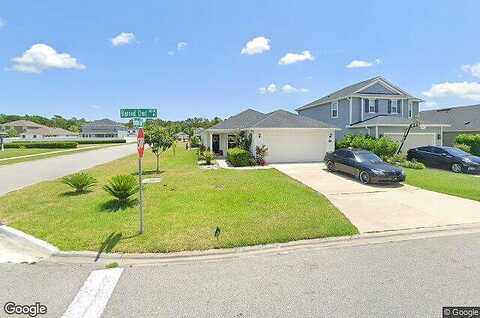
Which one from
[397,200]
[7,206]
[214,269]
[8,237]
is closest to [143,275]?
[214,269]

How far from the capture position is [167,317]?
351 centimetres

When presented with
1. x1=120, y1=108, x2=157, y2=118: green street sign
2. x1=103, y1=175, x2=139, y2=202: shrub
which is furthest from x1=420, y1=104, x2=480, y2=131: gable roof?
x1=120, y1=108, x2=157, y2=118: green street sign

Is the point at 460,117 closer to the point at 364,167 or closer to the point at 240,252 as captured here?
the point at 364,167

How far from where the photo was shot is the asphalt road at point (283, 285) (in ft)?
12.0

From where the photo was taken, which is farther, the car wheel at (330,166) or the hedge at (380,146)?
the hedge at (380,146)

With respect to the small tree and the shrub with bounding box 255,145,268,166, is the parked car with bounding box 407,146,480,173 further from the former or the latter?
the small tree

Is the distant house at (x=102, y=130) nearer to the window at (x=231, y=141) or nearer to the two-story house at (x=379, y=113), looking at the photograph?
the window at (x=231, y=141)

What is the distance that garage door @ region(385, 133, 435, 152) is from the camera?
903 inches

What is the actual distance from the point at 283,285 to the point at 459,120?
35168mm

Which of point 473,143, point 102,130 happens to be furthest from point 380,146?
point 102,130

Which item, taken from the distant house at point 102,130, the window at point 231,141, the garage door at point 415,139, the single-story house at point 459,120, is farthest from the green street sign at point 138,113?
the distant house at point 102,130

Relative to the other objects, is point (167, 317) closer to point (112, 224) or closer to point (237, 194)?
point (112, 224)

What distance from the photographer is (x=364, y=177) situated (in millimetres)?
12820

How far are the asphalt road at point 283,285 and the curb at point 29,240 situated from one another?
541mm
